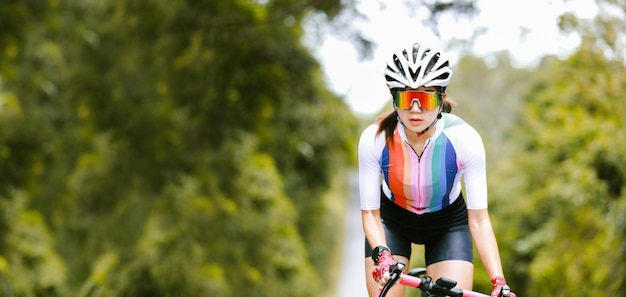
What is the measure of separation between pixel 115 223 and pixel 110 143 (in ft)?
7.33

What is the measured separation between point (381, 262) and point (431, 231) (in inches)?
30.0

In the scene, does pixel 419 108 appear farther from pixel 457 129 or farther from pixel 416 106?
pixel 457 129

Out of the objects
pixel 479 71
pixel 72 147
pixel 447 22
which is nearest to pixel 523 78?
pixel 479 71

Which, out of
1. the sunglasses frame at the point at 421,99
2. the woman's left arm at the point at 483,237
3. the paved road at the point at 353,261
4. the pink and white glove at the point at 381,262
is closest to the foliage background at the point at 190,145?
the sunglasses frame at the point at 421,99

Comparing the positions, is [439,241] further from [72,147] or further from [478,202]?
[72,147]

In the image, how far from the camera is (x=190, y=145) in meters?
13.5

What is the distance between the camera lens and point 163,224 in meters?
14.9

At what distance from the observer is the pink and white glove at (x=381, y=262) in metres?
4.43

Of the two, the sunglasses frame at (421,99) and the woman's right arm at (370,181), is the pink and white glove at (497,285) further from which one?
the sunglasses frame at (421,99)

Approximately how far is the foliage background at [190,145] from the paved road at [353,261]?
784 inches

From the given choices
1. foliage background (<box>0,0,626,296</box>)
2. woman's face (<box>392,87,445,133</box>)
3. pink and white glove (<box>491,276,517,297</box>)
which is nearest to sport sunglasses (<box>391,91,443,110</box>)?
woman's face (<box>392,87,445,133</box>)

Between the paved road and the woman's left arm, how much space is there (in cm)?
3311

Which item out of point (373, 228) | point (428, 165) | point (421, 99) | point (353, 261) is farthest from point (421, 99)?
point (353, 261)

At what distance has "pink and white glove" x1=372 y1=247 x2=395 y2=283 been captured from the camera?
4434 mm
